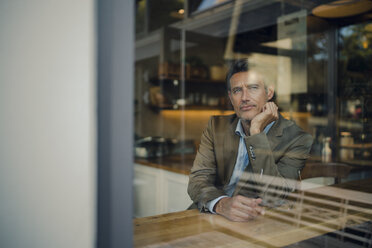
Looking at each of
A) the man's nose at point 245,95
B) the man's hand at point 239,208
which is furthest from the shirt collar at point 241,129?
the man's hand at point 239,208

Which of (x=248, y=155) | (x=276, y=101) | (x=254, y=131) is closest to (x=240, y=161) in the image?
(x=248, y=155)

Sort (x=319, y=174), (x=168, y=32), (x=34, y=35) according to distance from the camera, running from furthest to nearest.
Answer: (x=168, y=32) < (x=319, y=174) < (x=34, y=35)

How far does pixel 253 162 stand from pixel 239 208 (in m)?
0.26

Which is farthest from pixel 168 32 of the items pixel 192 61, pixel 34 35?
pixel 34 35

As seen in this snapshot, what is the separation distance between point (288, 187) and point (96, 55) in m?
1.12

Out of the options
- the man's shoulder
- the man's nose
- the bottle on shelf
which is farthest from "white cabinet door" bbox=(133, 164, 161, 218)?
the bottle on shelf

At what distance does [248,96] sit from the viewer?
5.10 feet

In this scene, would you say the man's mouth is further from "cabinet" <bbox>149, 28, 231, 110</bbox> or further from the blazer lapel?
"cabinet" <bbox>149, 28, 231, 110</bbox>

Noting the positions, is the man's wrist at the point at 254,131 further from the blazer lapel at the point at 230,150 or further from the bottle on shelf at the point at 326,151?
the bottle on shelf at the point at 326,151

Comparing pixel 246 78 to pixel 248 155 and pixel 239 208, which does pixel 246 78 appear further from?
pixel 239 208

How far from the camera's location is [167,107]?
4277 mm

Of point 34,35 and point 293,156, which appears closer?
point 34,35

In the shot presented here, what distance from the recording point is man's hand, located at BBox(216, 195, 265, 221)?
1235mm

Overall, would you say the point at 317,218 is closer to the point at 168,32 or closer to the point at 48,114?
the point at 48,114
